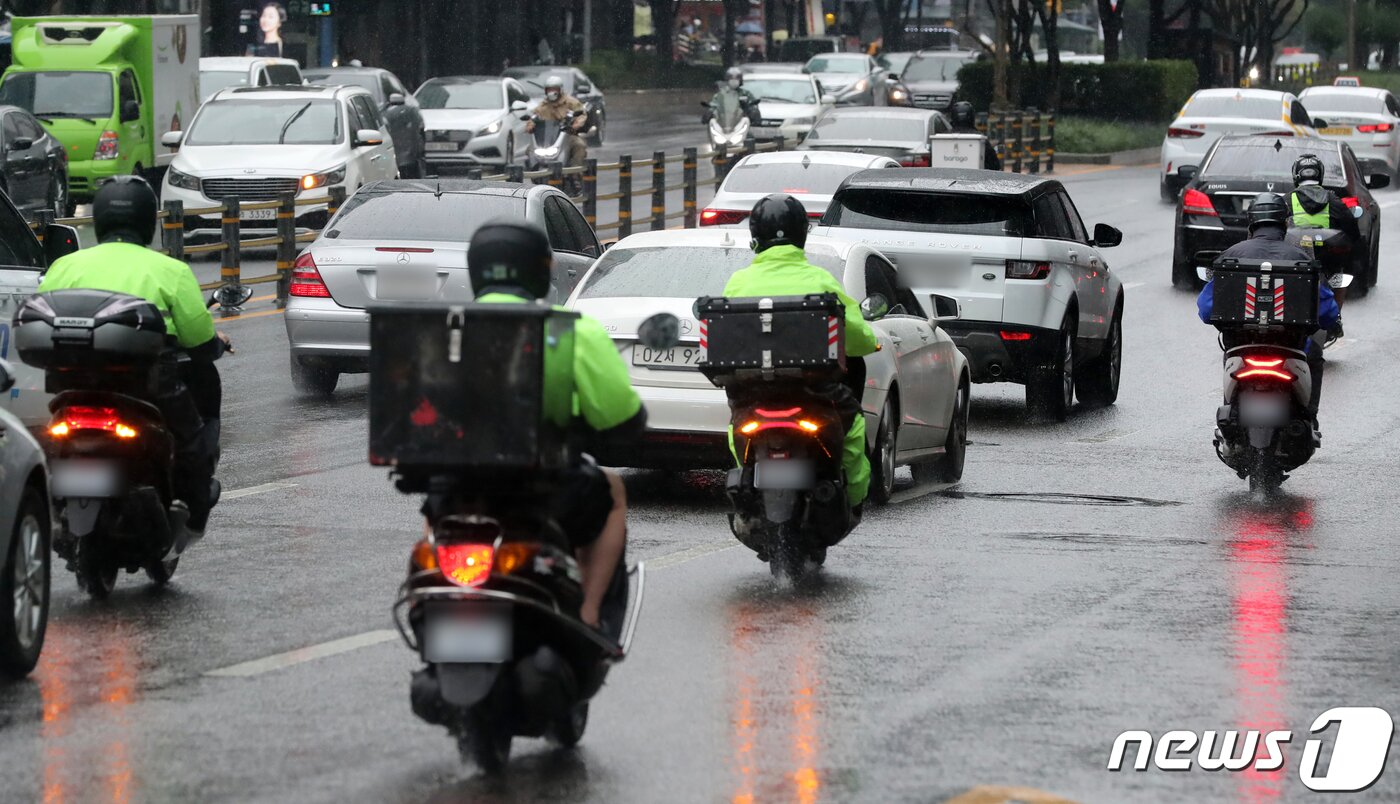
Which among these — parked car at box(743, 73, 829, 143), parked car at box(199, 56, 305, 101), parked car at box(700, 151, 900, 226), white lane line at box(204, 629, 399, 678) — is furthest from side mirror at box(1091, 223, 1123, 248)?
parked car at box(743, 73, 829, 143)

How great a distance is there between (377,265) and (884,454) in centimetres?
514

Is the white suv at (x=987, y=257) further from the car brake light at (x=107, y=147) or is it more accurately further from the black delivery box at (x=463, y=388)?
the car brake light at (x=107, y=147)

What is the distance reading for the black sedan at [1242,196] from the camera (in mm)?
24766

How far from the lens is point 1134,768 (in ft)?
21.9

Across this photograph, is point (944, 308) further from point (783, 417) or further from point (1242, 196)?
point (1242, 196)

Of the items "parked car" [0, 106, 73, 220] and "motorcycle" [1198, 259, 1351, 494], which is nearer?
"motorcycle" [1198, 259, 1351, 494]

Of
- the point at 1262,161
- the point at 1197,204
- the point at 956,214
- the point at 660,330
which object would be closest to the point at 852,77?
the point at 1262,161

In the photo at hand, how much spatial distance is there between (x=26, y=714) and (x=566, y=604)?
202 centimetres

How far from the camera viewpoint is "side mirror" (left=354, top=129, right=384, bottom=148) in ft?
88.2

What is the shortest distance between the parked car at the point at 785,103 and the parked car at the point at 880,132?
41.4ft

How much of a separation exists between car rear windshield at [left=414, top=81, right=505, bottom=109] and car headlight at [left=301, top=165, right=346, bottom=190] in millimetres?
14940

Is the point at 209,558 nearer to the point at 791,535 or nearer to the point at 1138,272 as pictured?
the point at 791,535

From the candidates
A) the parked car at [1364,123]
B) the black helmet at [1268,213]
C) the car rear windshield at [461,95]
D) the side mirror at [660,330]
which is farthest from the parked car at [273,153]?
the parked car at [1364,123]

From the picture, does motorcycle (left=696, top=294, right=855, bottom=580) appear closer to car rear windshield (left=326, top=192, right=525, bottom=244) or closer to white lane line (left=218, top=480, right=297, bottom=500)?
white lane line (left=218, top=480, right=297, bottom=500)
